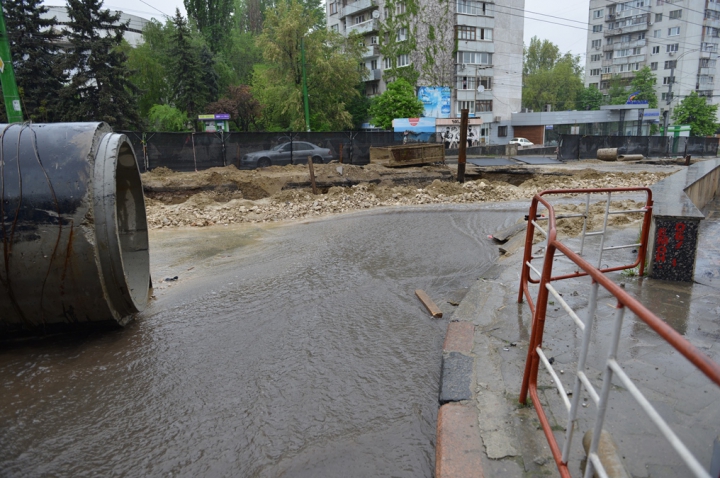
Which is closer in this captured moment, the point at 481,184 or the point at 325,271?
the point at 325,271

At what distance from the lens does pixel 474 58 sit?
A: 5509 centimetres

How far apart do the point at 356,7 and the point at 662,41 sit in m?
51.5

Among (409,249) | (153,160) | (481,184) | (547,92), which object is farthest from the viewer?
(547,92)

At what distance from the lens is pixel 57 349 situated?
4.69m

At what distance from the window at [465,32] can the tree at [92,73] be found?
119 ft

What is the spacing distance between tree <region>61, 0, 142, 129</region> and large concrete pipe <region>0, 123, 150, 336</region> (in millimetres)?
29608

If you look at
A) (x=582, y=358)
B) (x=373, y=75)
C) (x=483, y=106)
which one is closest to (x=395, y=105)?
(x=373, y=75)

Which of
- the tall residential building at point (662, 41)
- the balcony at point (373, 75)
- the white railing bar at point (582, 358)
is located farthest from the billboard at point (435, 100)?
the white railing bar at point (582, 358)

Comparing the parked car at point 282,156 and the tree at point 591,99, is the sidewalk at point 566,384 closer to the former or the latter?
the parked car at point 282,156

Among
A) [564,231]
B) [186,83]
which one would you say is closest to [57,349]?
[564,231]

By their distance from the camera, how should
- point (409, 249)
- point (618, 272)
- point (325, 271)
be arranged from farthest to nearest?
point (409, 249) < point (325, 271) < point (618, 272)

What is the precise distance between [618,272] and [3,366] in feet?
22.0

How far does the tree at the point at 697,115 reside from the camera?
57531mm

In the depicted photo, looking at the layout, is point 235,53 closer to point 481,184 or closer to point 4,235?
point 481,184
